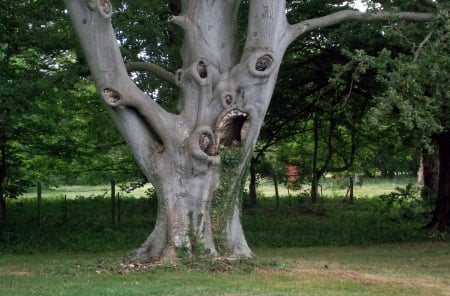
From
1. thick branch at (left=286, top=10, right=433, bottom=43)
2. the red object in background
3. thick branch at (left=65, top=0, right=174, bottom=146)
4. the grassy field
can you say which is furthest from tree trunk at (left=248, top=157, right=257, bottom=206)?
thick branch at (left=65, top=0, right=174, bottom=146)

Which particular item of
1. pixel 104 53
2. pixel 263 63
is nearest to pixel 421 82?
pixel 263 63

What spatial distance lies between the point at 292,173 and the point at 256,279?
2211cm

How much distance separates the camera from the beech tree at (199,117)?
41.1 feet

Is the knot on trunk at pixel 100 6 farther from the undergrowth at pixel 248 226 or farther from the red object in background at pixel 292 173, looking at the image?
the red object in background at pixel 292 173

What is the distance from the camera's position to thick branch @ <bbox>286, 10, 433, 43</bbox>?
13.8m

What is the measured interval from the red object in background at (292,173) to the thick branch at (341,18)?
1856 cm

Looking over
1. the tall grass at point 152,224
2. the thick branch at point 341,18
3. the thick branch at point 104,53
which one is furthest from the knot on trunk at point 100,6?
the tall grass at point 152,224

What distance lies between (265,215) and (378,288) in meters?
16.0

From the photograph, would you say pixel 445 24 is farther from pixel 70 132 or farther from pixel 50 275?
pixel 70 132

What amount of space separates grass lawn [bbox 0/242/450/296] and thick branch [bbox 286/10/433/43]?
15.7 feet

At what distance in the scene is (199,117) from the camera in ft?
43.1

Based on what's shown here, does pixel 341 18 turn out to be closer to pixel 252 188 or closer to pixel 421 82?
pixel 421 82

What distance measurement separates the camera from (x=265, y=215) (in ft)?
86.5

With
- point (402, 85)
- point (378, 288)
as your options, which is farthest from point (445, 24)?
point (378, 288)
